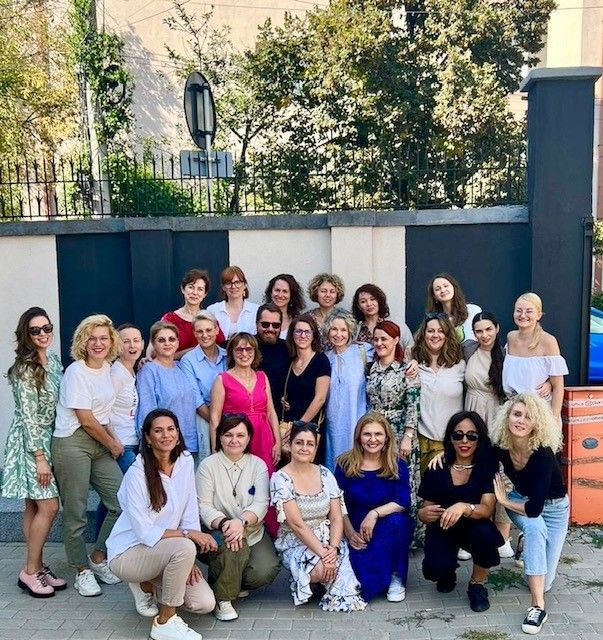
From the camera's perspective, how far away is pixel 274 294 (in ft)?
18.1

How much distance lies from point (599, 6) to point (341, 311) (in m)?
23.0

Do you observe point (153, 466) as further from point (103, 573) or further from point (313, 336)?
point (313, 336)

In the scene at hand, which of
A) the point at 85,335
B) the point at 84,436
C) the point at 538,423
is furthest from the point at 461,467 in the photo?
the point at 85,335

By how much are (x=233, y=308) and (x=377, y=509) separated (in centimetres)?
199

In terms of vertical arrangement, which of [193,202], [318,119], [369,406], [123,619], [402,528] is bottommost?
[123,619]

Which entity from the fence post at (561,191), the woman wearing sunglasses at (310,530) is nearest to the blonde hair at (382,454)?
the woman wearing sunglasses at (310,530)

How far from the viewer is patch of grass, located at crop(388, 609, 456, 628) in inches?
162

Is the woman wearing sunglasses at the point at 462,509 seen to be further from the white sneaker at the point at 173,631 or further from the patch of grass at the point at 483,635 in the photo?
the white sneaker at the point at 173,631

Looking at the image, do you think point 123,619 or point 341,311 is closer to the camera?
point 123,619

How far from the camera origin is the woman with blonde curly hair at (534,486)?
4.13m

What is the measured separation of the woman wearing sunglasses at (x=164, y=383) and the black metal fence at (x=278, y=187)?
2067 mm

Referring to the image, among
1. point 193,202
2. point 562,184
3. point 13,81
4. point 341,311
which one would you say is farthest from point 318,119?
point 341,311

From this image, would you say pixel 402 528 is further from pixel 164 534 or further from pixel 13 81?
pixel 13 81

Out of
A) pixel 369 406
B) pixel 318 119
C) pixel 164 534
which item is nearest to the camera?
pixel 164 534
